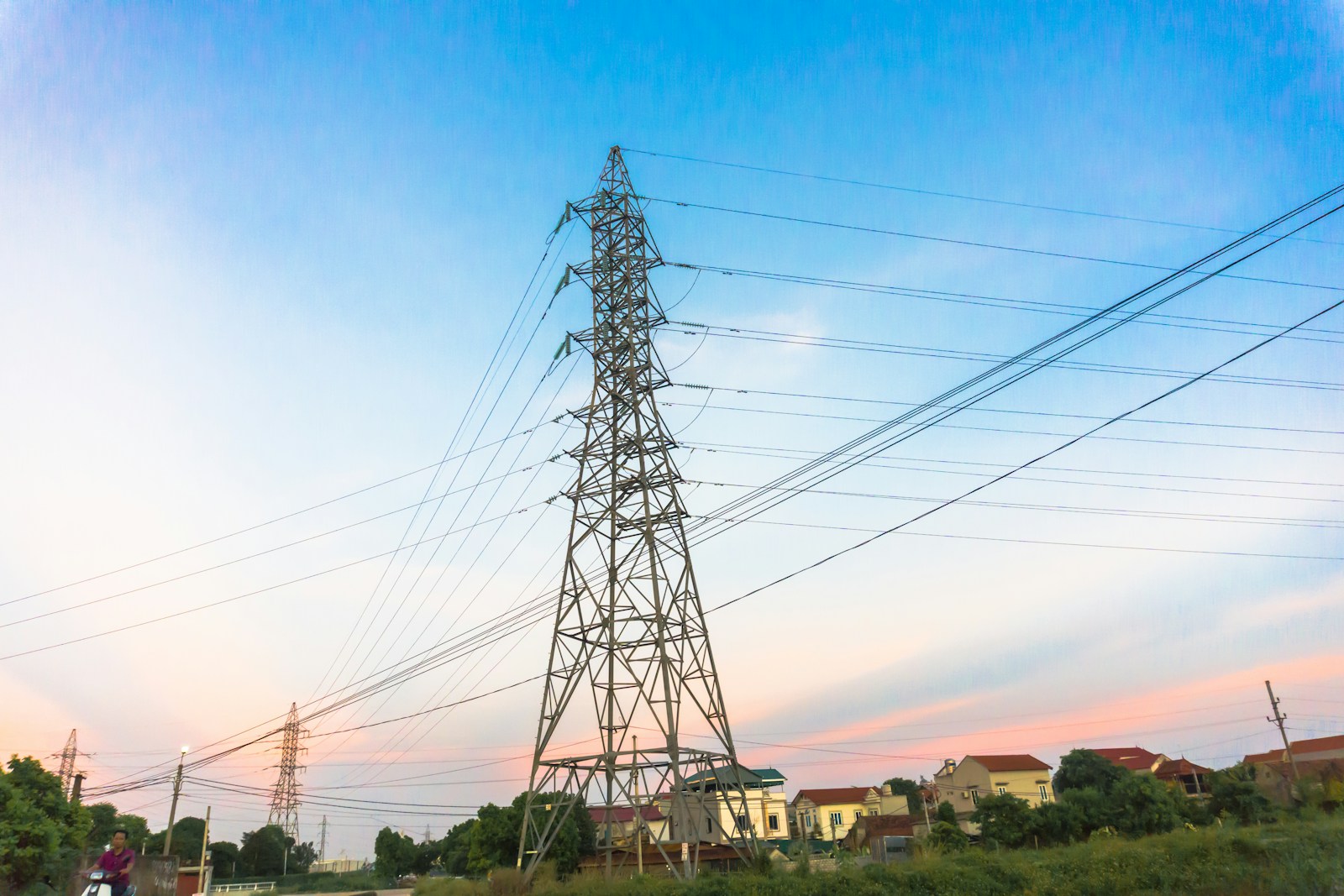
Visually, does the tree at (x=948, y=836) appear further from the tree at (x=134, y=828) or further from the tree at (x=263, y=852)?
the tree at (x=263, y=852)

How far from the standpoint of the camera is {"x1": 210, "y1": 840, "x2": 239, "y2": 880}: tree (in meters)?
72.2

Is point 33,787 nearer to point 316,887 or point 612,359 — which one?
point 612,359

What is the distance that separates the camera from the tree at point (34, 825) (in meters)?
26.7

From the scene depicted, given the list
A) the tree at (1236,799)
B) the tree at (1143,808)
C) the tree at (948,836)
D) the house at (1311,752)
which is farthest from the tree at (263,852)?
the house at (1311,752)

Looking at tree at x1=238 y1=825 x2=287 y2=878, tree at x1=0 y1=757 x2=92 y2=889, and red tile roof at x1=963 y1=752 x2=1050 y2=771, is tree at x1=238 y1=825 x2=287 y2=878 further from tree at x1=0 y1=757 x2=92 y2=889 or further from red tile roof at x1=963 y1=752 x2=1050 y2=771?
red tile roof at x1=963 y1=752 x2=1050 y2=771

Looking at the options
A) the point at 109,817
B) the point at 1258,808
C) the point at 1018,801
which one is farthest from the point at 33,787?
the point at 1258,808

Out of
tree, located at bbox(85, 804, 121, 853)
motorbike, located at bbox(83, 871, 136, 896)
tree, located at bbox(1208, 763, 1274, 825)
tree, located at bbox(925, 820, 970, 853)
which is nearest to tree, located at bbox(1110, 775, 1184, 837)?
tree, located at bbox(1208, 763, 1274, 825)

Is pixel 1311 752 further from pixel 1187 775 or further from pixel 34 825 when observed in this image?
pixel 34 825

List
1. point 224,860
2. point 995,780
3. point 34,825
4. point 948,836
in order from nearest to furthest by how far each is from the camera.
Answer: point 34,825 → point 948,836 → point 995,780 → point 224,860

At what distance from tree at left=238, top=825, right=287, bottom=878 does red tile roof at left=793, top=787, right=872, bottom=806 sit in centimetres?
5248

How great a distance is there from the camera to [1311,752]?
7444 centimetres

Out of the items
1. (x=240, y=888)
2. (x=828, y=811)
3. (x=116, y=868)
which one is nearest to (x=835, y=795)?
(x=828, y=811)

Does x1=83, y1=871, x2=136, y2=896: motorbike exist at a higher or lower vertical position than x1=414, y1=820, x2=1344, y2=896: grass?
higher

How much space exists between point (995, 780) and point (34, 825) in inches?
2643
